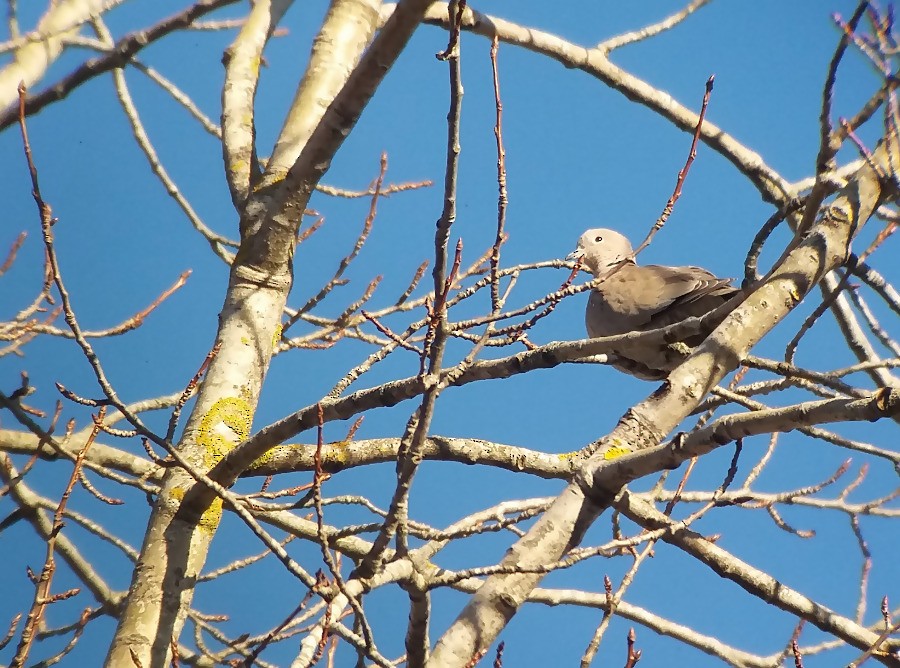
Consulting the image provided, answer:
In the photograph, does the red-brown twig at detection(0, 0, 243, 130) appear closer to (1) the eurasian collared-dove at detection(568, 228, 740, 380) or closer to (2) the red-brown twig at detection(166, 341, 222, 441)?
(2) the red-brown twig at detection(166, 341, 222, 441)

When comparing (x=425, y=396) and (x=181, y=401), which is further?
(x=181, y=401)

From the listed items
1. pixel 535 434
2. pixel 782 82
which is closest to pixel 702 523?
pixel 535 434

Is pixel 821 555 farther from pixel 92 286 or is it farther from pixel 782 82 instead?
pixel 92 286

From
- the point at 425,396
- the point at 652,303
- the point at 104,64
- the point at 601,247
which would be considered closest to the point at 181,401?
the point at 425,396

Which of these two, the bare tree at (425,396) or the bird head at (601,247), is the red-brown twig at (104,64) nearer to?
the bare tree at (425,396)

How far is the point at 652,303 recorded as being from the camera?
3193mm

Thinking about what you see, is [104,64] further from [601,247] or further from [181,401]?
[601,247]

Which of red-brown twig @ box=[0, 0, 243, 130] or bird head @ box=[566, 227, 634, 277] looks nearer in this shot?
red-brown twig @ box=[0, 0, 243, 130]

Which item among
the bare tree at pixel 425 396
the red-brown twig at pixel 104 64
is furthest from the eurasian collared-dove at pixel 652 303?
the red-brown twig at pixel 104 64

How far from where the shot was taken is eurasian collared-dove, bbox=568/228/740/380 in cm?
302

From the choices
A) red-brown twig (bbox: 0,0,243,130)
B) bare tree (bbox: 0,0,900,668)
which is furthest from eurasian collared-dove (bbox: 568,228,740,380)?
red-brown twig (bbox: 0,0,243,130)

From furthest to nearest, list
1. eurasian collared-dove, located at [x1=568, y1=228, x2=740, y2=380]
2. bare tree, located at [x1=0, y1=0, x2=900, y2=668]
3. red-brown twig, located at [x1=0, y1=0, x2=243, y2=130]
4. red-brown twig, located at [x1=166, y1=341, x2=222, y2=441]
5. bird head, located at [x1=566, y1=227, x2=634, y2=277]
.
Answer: bird head, located at [x1=566, y1=227, x2=634, y2=277] < eurasian collared-dove, located at [x1=568, y1=228, x2=740, y2=380] < red-brown twig, located at [x1=0, y1=0, x2=243, y2=130] < red-brown twig, located at [x1=166, y1=341, x2=222, y2=441] < bare tree, located at [x1=0, y1=0, x2=900, y2=668]

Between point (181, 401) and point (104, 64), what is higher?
point (104, 64)

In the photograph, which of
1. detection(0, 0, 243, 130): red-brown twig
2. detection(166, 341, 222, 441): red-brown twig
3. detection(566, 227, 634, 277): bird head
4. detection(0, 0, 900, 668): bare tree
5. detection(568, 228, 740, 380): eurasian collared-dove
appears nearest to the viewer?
detection(0, 0, 900, 668): bare tree
